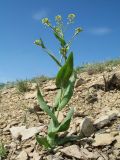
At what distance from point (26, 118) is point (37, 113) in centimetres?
26

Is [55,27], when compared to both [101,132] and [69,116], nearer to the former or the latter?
[69,116]

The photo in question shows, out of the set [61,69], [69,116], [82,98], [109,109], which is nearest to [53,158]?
[69,116]

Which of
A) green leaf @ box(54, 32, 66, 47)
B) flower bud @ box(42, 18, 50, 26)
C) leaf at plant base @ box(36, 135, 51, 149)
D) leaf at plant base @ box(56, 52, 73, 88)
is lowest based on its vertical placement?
leaf at plant base @ box(36, 135, 51, 149)

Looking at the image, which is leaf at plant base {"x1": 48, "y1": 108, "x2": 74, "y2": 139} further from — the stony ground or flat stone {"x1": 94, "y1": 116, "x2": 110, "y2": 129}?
flat stone {"x1": 94, "y1": 116, "x2": 110, "y2": 129}

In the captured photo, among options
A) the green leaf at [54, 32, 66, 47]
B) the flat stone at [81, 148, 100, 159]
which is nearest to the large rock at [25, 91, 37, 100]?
the green leaf at [54, 32, 66, 47]

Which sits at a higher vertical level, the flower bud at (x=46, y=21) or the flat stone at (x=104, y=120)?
the flower bud at (x=46, y=21)

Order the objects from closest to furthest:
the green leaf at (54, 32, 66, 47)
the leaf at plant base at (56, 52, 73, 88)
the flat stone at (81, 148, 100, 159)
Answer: the flat stone at (81, 148, 100, 159), the leaf at plant base at (56, 52, 73, 88), the green leaf at (54, 32, 66, 47)

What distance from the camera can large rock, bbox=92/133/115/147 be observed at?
6.55 metres

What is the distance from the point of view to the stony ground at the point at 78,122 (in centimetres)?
649

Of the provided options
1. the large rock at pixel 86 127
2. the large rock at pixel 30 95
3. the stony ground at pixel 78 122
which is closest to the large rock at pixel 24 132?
the stony ground at pixel 78 122

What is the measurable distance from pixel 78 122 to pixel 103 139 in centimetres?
73

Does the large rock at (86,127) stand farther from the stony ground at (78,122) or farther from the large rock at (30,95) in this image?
the large rock at (30,95)

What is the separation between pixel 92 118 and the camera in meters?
7.50

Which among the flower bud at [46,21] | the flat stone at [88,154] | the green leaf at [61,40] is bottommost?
the flat stone at [88,154]
